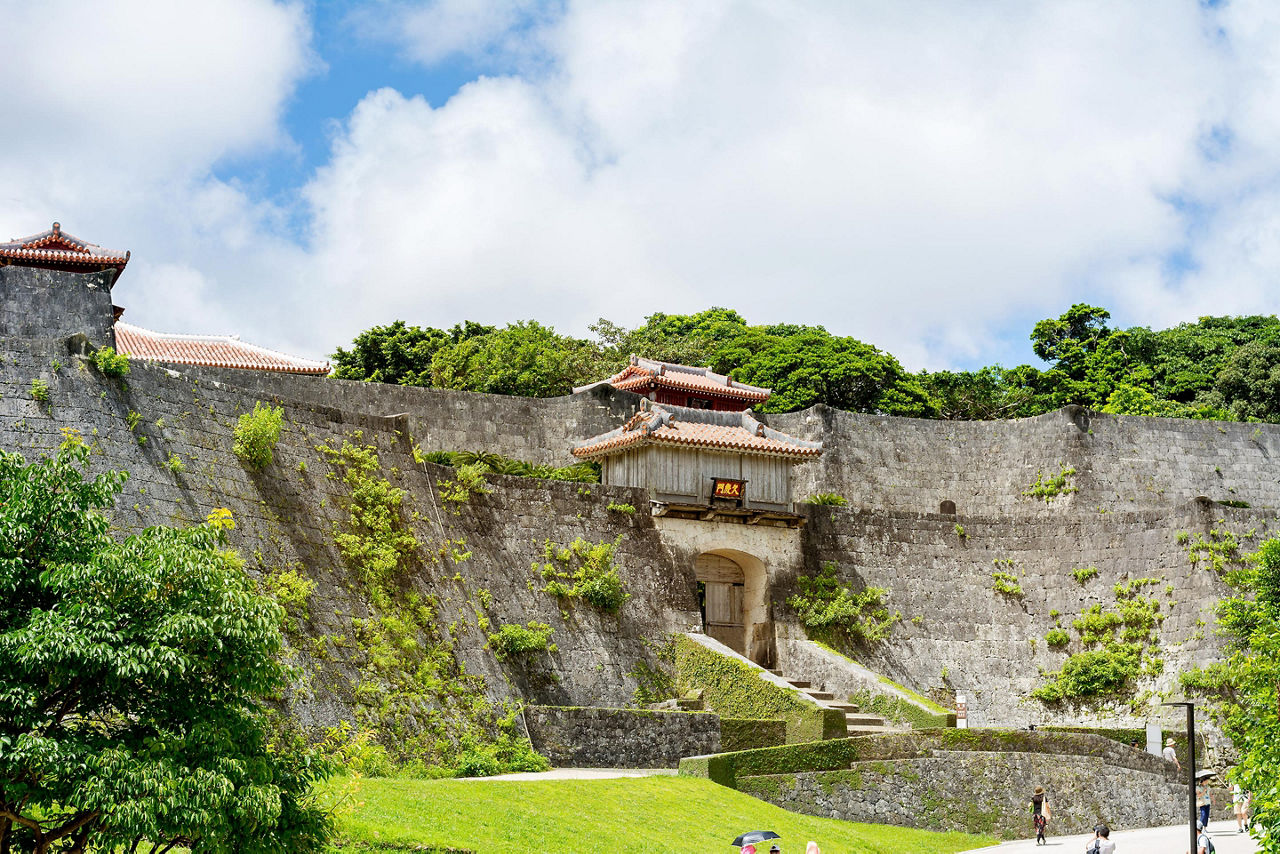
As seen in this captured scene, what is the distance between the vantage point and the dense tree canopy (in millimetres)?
40688

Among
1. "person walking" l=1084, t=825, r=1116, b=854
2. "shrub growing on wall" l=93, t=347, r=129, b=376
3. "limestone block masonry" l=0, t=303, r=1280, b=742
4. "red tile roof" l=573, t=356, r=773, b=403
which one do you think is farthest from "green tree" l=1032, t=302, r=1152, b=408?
"shrub growing on wall" l=93, t=347, r=129, b=376

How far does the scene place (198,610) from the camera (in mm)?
10406

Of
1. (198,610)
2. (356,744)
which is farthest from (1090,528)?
(198,610)

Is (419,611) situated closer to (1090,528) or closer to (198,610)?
(198,610)

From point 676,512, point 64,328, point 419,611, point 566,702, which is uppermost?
point 64,328

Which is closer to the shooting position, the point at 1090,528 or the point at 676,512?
the point at 676,512

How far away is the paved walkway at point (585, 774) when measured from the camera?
64.5 feet

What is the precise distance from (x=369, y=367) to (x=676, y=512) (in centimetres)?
1883

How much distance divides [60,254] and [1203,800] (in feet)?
Result: 76.8

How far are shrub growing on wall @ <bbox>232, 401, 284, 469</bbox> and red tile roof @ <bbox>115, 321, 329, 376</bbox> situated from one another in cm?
1092

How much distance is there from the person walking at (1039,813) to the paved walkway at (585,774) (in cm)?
588

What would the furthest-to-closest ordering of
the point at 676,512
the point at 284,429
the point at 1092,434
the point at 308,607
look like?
1. the point at 1092,434
2. the point at 676,512
3. the point at 284,429
4. the point at 308,607

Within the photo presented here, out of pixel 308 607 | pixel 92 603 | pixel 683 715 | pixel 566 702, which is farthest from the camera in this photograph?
pixel 566 702

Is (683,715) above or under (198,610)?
under
